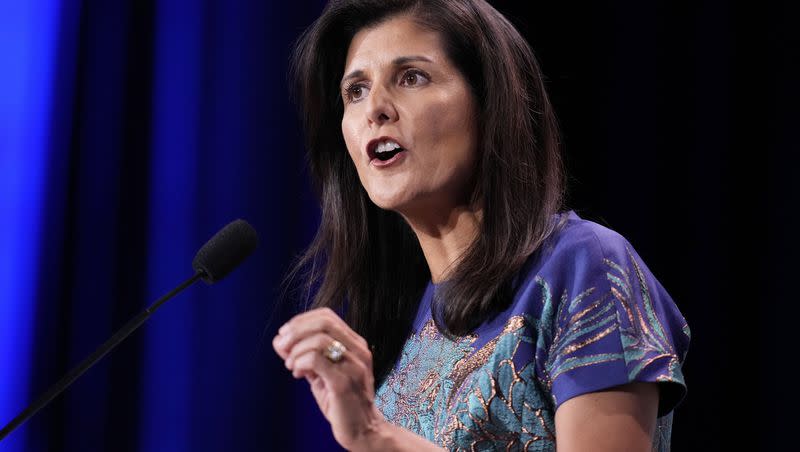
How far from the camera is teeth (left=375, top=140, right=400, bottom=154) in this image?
147cm

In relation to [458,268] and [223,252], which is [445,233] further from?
[223,252]

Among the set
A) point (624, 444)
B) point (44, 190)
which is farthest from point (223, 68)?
point (624, 444)

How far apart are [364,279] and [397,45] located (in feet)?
1.39

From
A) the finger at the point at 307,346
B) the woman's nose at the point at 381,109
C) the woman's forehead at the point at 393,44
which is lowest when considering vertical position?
the finger at the point at 307,346

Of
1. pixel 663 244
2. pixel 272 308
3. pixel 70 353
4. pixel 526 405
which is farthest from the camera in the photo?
pixel 663 244

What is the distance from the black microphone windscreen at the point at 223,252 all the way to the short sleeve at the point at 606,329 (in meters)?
0.42

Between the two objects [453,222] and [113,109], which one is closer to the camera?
[453,222]

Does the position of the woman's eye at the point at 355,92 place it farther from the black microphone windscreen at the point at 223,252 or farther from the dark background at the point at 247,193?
the dark background at the point at 247,193

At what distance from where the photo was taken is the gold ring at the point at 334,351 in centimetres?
102

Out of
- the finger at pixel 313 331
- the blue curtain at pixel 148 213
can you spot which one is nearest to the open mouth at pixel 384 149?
the finger at pixel 313 331

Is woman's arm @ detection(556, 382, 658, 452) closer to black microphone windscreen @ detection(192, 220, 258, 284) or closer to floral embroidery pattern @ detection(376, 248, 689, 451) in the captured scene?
floral embroidery pattern @ detection(376, 248, 689, 451)

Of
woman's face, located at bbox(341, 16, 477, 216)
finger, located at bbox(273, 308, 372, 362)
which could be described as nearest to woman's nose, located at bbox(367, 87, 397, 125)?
woman's face, located at bbox(341, 16, 477, 216)

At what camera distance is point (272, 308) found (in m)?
2.13

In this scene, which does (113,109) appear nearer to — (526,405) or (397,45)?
(397,45)
